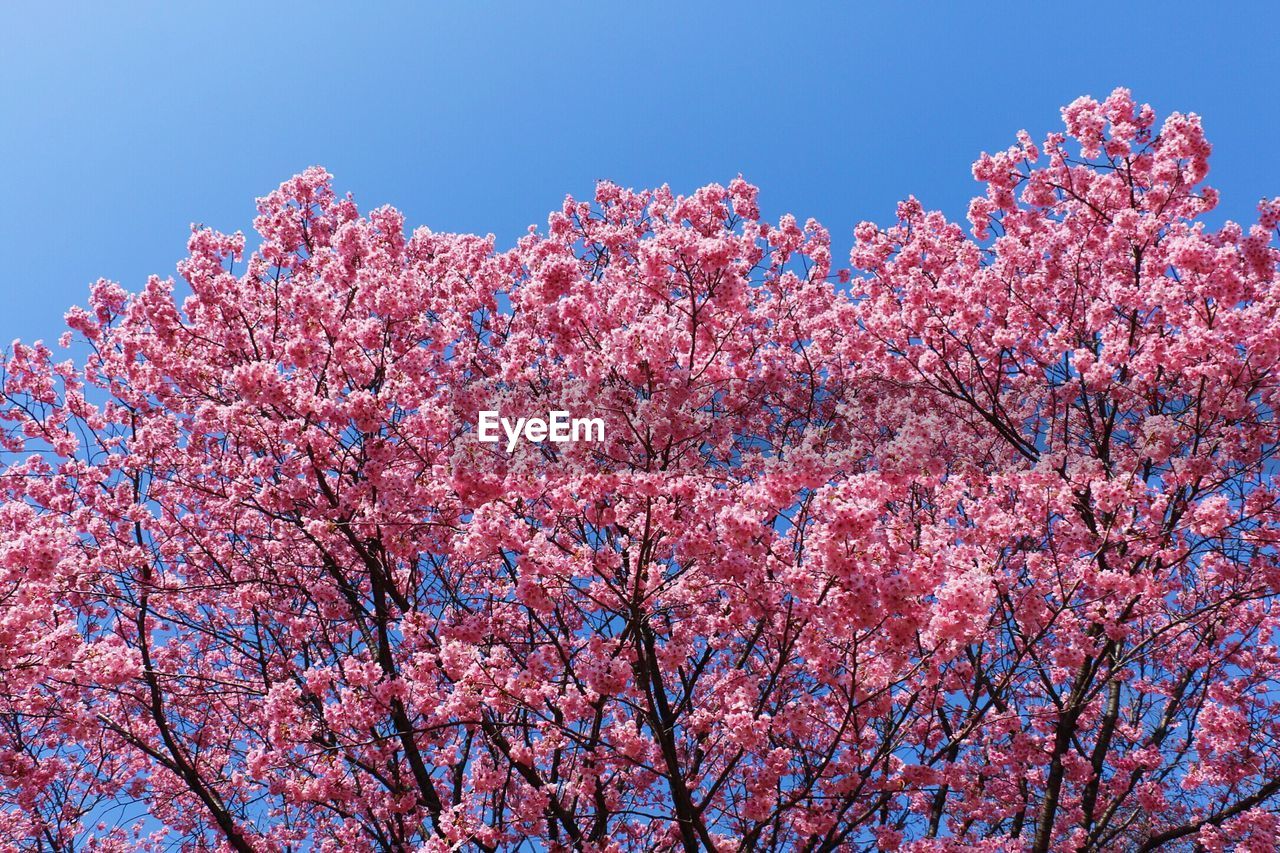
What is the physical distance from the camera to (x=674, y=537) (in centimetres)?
659

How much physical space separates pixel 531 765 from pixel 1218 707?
839 cm

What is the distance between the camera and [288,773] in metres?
8.74

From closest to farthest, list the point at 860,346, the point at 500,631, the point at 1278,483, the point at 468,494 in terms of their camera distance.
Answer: the point at 468,494, the point at 1278,483, the point at 500,631, the point at 860,346

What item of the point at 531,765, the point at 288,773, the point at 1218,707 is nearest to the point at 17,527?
the point at 288,773

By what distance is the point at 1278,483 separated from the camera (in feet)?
25.7

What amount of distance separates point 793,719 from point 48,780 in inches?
338

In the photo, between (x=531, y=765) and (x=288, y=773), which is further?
(x=288, y=773)

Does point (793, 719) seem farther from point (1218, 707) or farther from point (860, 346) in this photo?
point (1218, 707)

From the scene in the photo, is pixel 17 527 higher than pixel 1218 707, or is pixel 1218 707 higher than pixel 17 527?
pixel 17 527

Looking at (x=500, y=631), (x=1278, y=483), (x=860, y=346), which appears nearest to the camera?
(x=1278, y=483)

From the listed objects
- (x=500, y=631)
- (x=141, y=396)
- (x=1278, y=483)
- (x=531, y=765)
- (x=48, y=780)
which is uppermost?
(x=141, y=396)

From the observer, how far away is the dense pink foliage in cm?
640

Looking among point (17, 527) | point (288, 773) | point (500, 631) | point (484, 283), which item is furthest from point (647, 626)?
point (17, 527)

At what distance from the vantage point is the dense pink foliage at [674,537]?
21.0 feet
